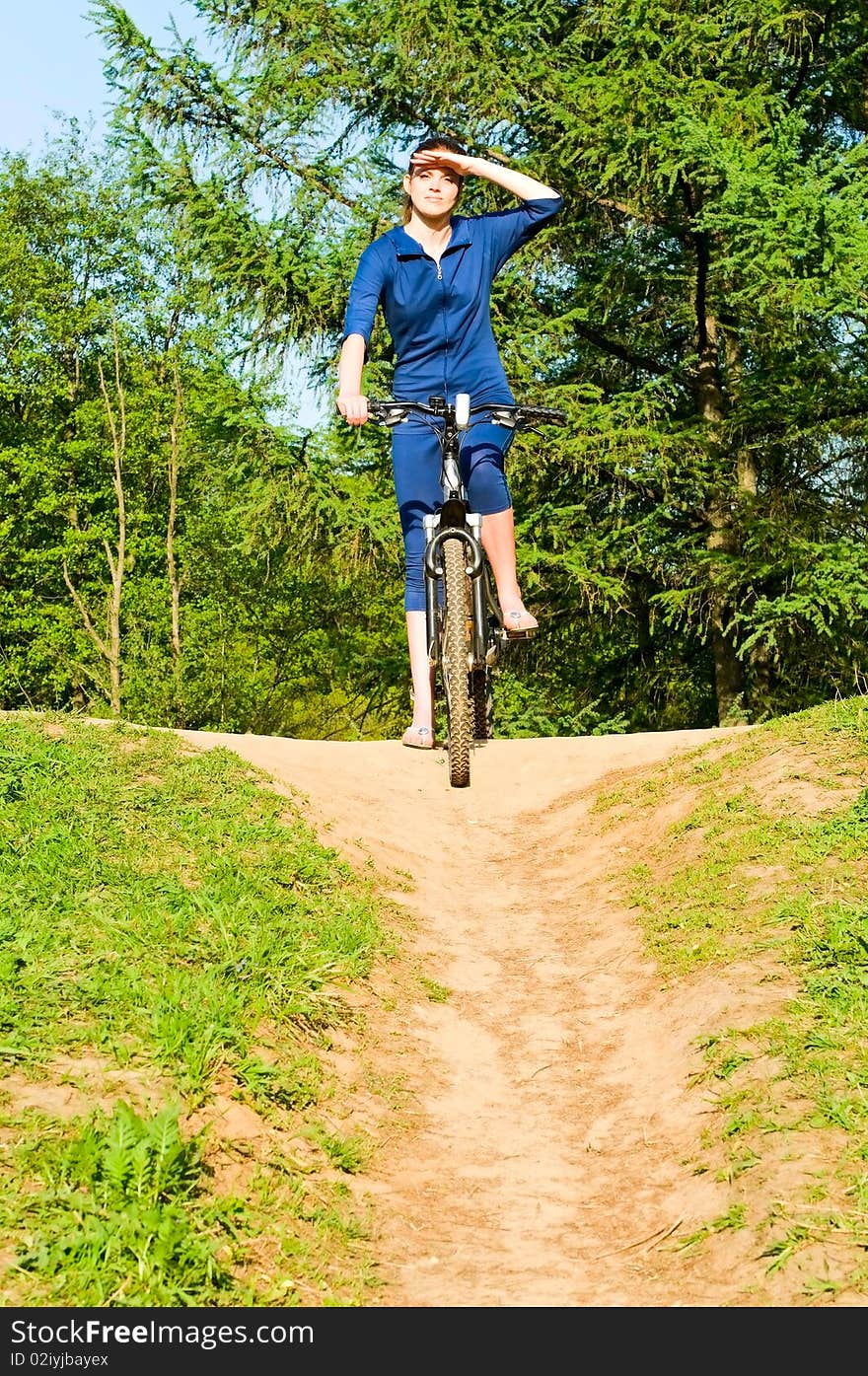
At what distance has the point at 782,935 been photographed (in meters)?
5.36

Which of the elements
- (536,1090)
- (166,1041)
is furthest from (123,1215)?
(536,1090)

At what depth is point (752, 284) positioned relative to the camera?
42.4ft

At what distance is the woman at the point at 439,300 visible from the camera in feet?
17.3

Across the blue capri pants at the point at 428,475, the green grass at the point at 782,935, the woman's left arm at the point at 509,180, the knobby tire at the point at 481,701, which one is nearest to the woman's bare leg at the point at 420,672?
the blue capri pants at the point at 428,475

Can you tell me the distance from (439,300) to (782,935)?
301 centimetres

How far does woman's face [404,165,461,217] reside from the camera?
525 centimetres

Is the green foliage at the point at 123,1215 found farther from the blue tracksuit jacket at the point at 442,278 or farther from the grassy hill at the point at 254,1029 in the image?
the blue tracksuit jacket at the point at 442,278

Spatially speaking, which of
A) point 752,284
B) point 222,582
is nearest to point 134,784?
point 752,284

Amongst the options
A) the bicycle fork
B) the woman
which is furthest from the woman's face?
the bicycle fork

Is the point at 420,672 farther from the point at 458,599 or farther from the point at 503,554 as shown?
the point at 503,554

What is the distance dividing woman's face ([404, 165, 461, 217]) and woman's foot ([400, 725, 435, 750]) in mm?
2267

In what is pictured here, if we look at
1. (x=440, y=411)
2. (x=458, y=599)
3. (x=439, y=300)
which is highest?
(x=439, y=300)

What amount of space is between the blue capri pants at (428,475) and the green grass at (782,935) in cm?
212

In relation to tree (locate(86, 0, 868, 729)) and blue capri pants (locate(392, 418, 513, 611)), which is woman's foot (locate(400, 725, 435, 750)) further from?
tree (locate(86, 0, 868, 729))
